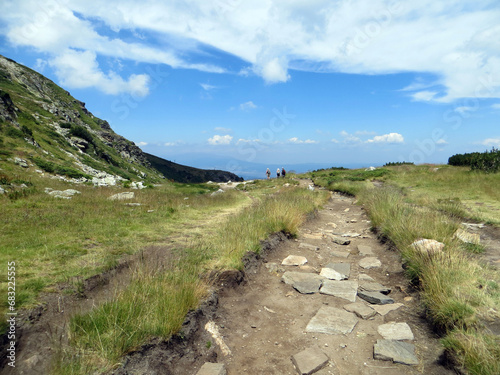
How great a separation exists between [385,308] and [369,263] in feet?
7.77

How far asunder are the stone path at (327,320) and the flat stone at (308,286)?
0.8 inches

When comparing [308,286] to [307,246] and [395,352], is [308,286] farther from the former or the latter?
[307,246]

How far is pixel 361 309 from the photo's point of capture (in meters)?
5.20

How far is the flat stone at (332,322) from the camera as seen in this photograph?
15.0 ft

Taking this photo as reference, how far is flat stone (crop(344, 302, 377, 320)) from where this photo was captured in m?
5.01

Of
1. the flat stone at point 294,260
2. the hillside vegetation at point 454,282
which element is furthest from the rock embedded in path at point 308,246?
the hillside vegetation at point 454,282

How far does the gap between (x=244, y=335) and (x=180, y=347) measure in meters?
1.12

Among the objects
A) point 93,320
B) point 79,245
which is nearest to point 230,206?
point 79,245

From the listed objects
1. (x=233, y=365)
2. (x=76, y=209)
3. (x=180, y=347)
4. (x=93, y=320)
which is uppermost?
(x=76, y=209)

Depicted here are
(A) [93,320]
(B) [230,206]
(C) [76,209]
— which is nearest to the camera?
(A) [93,320]

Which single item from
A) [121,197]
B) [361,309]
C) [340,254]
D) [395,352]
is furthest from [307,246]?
[121,197]

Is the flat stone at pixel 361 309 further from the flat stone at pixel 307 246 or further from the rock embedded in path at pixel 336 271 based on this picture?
the flat stone at pixel 307 246

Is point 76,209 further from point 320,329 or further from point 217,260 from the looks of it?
point 320,329

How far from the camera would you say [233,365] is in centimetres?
383
